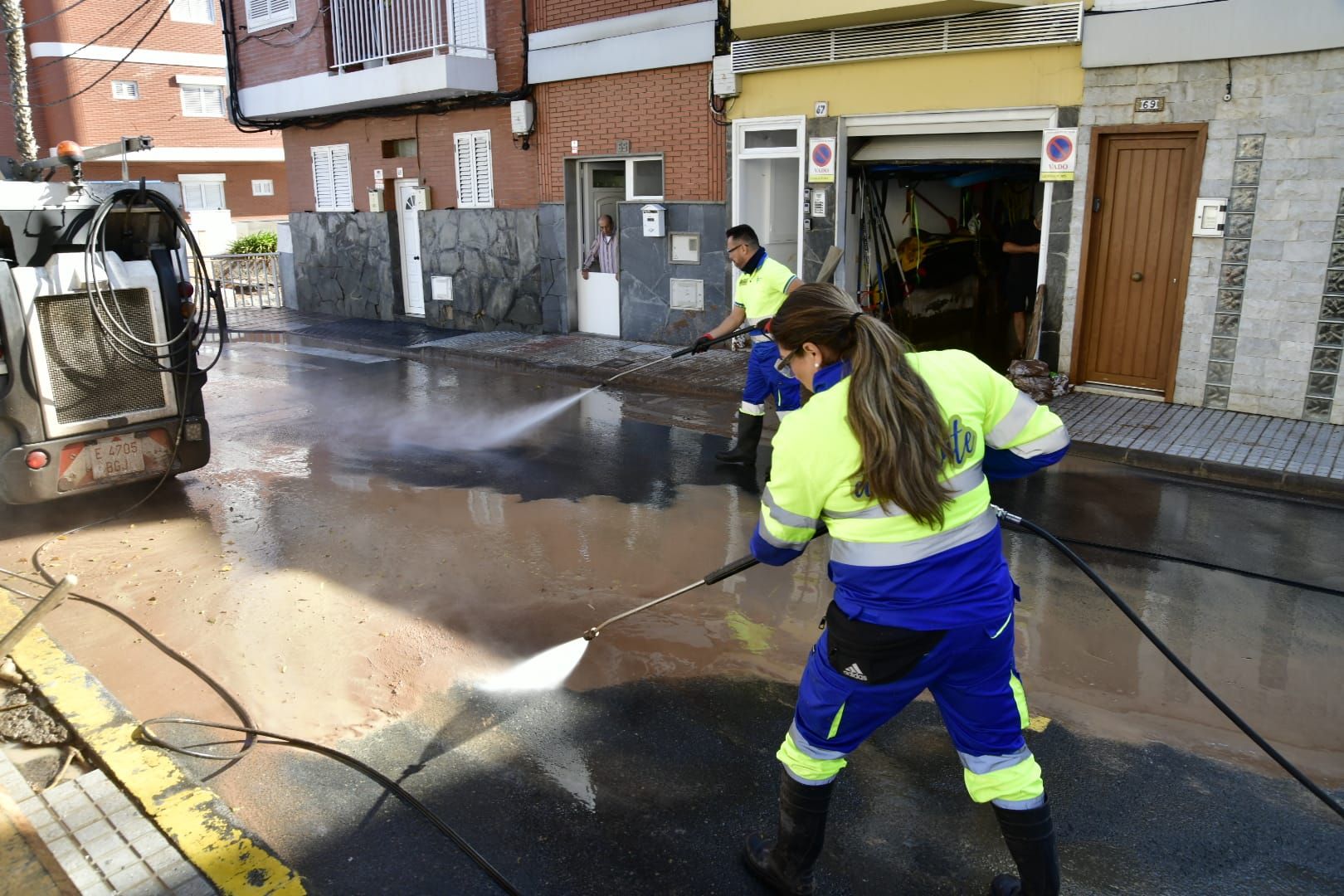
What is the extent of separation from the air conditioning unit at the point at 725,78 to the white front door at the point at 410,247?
6366 mm

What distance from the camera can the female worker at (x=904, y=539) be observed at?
8.81 feet

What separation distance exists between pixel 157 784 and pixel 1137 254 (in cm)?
919

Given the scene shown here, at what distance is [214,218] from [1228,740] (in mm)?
32437

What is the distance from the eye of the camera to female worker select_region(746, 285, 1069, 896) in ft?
8.81

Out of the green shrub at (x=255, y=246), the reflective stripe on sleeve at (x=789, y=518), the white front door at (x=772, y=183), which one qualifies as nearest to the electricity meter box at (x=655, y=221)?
the white front door at (x=772, y=183)

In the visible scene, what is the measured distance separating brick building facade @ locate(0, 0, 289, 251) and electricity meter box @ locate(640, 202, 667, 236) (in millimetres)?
21252

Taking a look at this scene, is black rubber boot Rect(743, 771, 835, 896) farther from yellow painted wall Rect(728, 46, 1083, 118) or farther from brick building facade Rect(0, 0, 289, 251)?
brick building facade Rect(0, 0, 289, 251)

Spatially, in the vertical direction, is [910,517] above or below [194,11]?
below

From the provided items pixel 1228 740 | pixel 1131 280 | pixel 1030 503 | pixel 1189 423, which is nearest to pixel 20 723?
pixel 1228 740

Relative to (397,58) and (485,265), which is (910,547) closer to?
(485,265)

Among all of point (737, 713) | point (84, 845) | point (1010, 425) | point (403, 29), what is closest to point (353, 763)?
point (84, 845)

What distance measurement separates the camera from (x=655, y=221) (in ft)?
43.3

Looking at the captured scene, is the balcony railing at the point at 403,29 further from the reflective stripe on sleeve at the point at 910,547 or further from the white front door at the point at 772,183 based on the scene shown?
the reflective stripe on sleeve at the point at 910,547

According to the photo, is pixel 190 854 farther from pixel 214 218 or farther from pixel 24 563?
pixel 214 218
